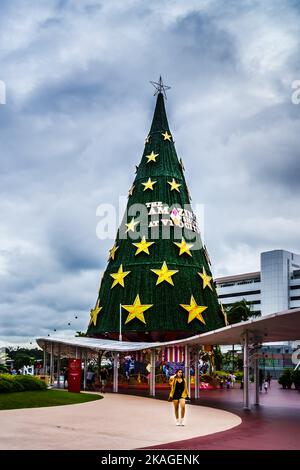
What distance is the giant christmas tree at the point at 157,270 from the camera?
48.9 m

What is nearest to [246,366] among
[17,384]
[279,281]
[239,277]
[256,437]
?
[17,384]

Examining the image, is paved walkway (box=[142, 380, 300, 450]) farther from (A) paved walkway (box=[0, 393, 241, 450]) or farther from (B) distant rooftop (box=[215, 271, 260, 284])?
(B) distant rooftop (box=[215, 271, 260, 284])

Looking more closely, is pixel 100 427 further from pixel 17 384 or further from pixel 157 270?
pixel 157 270

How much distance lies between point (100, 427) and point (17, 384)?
11.7 m

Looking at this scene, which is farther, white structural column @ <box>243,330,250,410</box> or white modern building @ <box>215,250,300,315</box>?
white modern building @ <box>215,250,300,315</box>

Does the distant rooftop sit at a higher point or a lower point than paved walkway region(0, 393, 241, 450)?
higher

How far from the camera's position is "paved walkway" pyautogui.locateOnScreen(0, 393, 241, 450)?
13188 mm

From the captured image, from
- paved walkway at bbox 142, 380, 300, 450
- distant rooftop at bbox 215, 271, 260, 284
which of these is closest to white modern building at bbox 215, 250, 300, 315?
distant rooftop at bbox 215, 271, 260, 284

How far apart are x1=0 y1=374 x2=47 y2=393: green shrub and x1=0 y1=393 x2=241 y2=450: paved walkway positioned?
3947mm

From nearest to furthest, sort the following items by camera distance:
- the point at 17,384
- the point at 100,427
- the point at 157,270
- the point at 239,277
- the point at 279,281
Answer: the point at 100,427 < the point at 17,384 < the point at 157,270 < the point at 279,281 < the point at 239,277

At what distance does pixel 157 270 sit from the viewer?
1966 inches

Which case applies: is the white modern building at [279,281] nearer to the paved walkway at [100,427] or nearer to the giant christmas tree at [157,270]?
the giant christmas tree at [157,270]
